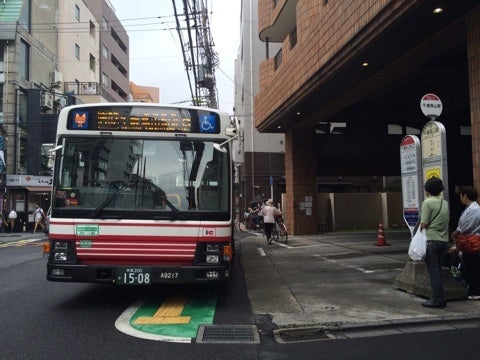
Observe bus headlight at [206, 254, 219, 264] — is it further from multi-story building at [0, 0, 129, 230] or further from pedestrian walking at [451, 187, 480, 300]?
multi-story building at [0, 0, 129, 230]

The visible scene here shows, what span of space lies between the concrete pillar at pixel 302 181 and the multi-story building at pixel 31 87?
478 inches

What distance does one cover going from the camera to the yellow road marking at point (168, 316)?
6.53m

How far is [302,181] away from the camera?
22.3 meters

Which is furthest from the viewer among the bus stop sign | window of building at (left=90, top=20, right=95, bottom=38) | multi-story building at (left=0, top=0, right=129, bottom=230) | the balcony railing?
window of building at (left=90, top=20, right=95, bottom=38)

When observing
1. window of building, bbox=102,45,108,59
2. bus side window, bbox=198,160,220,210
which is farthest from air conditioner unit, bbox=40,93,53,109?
bus side window, bbox=198,160,220,210

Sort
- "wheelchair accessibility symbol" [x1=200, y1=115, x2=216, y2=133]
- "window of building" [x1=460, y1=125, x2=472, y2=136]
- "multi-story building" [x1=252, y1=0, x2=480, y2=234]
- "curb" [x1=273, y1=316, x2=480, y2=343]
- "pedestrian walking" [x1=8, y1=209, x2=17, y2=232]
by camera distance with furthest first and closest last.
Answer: "pedestrian walking" [x1=8, y1=209, x2=17, y2=232]
"window of building" [x1=460, y1=125, x2=472, y2=136]
"multi-story building" [x1=252, y1=0, x2=480, y2=234]
"wheelchair accessibility symbol" [x1=200, y1=115, x2=216, y2=133]
"curb" [x1=273, y1=316, x2=480, y2=343]

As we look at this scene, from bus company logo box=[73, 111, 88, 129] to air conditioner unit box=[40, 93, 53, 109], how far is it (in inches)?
1031

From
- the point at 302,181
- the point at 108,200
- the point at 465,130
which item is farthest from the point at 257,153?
the point at 108,200

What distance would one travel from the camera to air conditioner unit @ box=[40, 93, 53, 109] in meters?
31.4

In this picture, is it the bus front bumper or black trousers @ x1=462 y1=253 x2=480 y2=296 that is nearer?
the bus front bumper

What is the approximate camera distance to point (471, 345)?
529 centimetres

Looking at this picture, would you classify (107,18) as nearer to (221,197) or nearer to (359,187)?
(359,187)

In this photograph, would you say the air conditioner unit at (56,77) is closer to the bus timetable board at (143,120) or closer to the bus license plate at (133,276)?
the bus timetable board at (143,120)

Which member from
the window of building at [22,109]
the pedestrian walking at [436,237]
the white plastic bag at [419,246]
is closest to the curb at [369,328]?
the pedestrian walking at [436,237]
